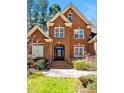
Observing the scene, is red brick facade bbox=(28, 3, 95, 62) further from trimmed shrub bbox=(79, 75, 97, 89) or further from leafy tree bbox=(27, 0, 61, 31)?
trimmed shrub bbox=(79, 75, 97, 89)

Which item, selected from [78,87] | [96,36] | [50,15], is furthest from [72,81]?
[50,15]

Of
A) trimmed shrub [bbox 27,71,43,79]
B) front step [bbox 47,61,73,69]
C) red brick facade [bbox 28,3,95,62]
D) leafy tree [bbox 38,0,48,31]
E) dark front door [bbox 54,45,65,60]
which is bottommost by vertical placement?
trimmed shrub [bbox 27,71,43,79]

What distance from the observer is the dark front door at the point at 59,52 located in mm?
2475

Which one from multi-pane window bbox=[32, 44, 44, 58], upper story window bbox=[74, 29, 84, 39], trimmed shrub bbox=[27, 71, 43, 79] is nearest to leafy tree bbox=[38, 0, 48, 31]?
multi-pane window bbox=[32, 44, 44, 58]

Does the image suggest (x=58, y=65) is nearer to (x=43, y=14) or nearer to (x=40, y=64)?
(x=40, y=64)

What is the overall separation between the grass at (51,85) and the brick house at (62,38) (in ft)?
0.53

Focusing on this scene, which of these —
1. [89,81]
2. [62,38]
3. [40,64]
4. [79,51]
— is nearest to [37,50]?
[40,64]

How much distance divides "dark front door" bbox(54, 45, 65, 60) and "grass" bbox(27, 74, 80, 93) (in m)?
0.17

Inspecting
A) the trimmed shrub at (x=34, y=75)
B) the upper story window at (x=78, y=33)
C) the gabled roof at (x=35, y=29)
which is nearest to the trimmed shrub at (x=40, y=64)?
the trimmed shrub at (x=34, y=75)

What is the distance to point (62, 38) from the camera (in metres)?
2.48

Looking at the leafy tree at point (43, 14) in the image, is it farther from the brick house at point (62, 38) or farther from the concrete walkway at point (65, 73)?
the concrete walkway at point (65, 73)

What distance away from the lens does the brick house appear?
8.04 ft

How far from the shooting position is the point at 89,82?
2.41 m
